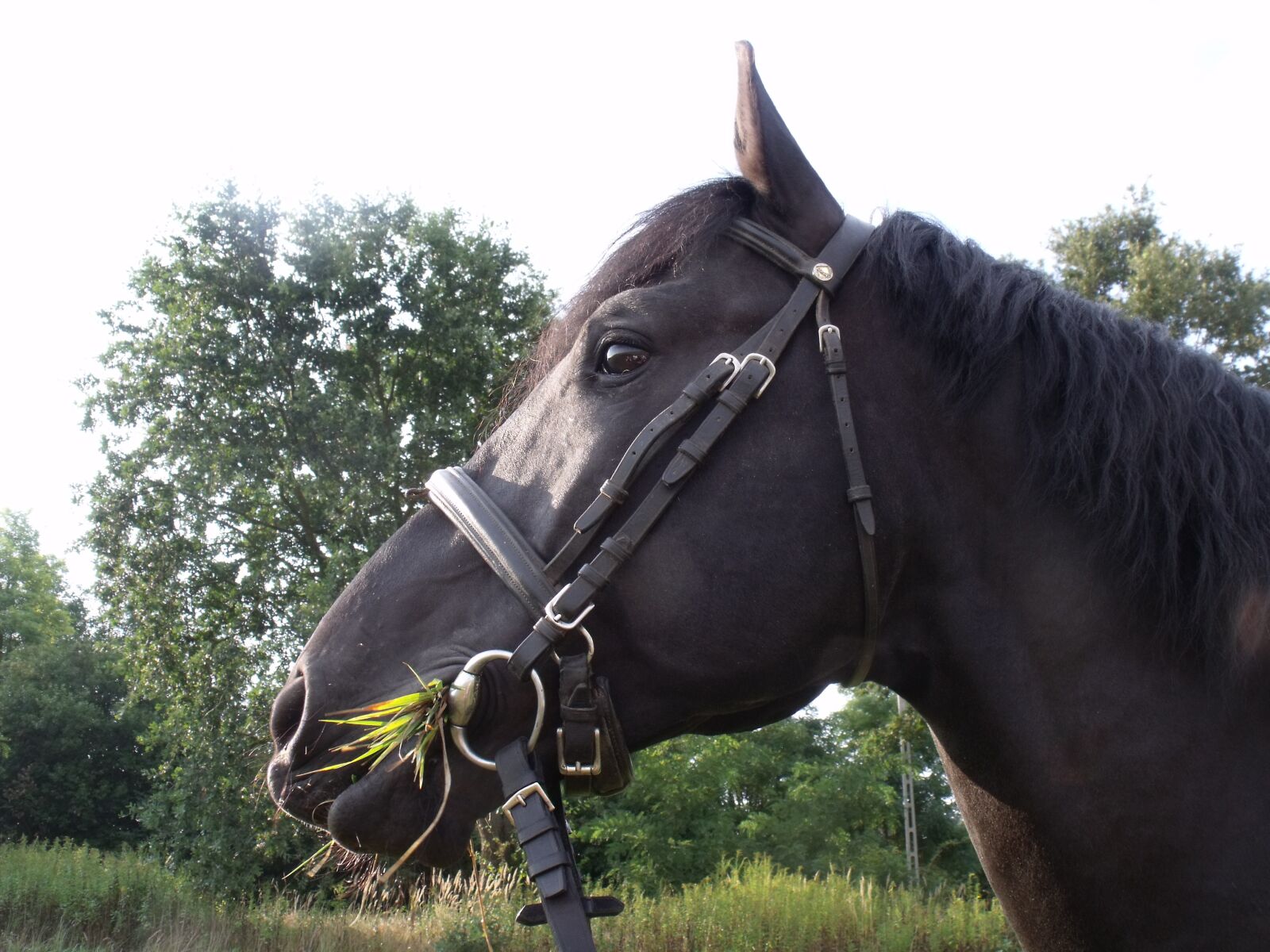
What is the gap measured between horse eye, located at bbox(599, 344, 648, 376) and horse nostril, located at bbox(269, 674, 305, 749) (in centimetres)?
95

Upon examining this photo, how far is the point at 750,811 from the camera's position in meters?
13.6

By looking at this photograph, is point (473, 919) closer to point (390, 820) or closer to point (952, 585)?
point (390, 820)

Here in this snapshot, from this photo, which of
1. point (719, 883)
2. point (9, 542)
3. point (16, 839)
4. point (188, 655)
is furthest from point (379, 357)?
point (9, 542)

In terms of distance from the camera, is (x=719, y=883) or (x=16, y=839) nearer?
(x=719, y=883)

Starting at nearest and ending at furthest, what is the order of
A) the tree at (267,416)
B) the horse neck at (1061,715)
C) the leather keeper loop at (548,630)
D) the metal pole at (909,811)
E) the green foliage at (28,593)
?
the horse neck at (1061,715), the leather keeper loop at (548,630), the metal pole at (909,811), the tree at (267,416), the green foliage at (28,593)

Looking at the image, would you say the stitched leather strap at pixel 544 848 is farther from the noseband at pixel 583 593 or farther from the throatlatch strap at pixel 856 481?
the throatlatch strap at pixel 856 481

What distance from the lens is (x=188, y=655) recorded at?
1605 cm

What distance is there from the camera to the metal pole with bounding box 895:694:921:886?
499 inches

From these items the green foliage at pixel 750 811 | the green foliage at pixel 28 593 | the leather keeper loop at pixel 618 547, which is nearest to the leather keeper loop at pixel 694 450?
the leather keeper loop at pixel 618 547

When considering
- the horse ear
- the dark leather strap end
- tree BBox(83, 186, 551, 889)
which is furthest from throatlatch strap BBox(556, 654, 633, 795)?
tree BBox(83, 186, 551, 889)

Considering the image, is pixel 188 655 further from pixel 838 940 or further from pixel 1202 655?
pixel 1202 655

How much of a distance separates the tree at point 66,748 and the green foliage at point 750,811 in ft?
74.0

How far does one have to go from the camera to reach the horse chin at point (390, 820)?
1684mm

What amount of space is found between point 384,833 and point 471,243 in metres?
18.1
